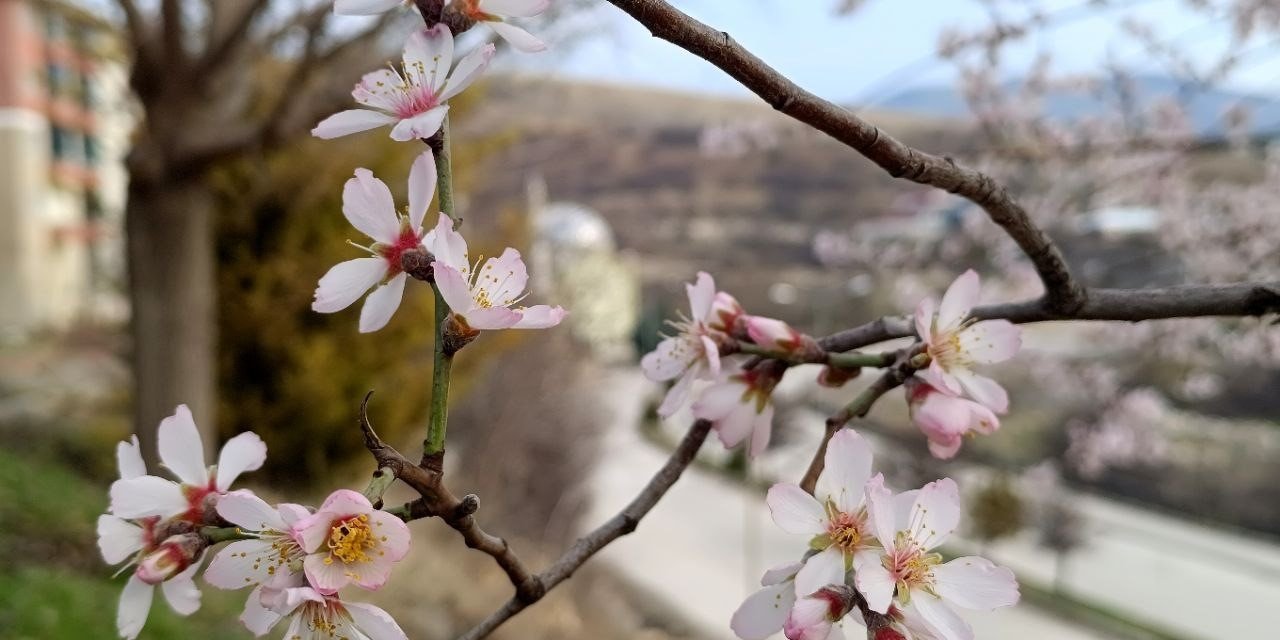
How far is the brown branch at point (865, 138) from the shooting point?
336 millimetres

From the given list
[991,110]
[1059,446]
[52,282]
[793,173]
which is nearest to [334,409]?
[991,110]

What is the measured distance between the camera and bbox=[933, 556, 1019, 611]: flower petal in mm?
350

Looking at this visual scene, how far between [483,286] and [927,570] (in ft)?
0.75

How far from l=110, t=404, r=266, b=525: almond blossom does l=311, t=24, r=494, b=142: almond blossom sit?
14 cm

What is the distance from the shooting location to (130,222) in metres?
2.81

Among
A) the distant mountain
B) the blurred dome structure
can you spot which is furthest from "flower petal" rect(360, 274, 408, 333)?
the blurred dome structure

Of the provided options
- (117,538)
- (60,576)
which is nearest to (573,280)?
(60,576)

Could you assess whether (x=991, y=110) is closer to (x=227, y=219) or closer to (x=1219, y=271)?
(x=1219, y=271)

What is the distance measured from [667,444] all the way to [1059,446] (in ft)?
11.9

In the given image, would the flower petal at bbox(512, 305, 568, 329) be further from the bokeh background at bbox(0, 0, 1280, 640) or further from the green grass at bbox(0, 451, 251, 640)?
the green grass at bbox(0, 451, 251, 640)

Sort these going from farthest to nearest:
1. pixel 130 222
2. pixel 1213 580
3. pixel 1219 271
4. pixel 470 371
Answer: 1. pixel 1213 580
2. pixel 470 371
3. pixel 130 222
4. pixel 1219 271

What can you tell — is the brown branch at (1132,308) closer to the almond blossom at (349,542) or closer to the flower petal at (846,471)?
the flower petal at (846,471)

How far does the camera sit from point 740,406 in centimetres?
47

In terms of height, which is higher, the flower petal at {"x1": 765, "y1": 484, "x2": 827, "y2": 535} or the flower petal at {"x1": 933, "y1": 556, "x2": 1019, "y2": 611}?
the flower petal at {"x1": 765, "y1": 484, "x2": 827, "y2": 535}
